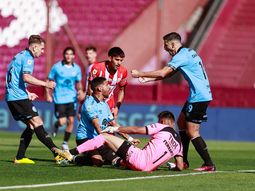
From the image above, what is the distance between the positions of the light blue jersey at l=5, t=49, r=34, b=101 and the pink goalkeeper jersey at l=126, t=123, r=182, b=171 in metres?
2.47

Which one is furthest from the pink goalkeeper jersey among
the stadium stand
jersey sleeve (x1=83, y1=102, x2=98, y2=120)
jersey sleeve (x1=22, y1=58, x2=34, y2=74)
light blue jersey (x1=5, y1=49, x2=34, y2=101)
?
the stadium stand

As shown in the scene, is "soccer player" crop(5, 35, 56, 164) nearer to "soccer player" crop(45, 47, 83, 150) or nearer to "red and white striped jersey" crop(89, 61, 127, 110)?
"red and white striped jersey" crop(89, 61, 127, 110)

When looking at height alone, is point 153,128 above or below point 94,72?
below

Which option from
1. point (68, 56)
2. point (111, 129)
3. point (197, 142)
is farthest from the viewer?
point (68, 56)

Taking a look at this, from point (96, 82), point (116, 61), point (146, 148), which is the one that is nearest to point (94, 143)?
point (146, 148)

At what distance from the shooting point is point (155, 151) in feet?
43.2

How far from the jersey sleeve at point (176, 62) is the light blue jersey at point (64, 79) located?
23.9 feet

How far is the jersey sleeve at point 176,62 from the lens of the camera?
45.5 feet

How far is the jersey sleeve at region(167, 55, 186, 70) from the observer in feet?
45.5

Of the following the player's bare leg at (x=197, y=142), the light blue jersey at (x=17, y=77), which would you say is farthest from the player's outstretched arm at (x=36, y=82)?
the player's bare leg at (x=197, y=142)

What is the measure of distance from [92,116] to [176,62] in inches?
60.2

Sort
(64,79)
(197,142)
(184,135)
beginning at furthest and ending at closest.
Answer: (64,79) → (184,135) → (197,142)

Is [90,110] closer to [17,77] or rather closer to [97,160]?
[97,160]

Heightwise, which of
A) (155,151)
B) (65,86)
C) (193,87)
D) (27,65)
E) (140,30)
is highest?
(140,30)
